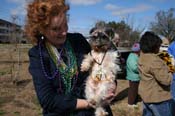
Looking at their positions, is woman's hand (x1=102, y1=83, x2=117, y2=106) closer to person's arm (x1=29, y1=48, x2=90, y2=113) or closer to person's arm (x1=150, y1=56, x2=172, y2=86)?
person's arm (x1=29, y1=48, x2=90, y2=113)

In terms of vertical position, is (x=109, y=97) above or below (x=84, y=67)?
below

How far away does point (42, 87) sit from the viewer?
210 cm

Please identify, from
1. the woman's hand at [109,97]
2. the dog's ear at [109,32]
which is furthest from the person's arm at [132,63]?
the woman's hand at [109,97]

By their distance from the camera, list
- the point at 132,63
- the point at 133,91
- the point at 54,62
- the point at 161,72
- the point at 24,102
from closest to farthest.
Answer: the point at 54,62 < the point at 161,72 < the point at 132,63 < the point at 133,91 < the point at 24,102

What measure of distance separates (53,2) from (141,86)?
9.67ft

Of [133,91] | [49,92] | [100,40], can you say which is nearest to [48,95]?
[49,92]

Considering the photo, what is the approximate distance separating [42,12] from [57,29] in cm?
15

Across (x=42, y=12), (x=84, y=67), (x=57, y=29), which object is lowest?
(x=84, y=67)

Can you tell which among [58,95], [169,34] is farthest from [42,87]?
[169,34]

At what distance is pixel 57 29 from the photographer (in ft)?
6.86

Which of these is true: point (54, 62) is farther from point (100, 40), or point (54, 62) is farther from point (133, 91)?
point (133, 91)

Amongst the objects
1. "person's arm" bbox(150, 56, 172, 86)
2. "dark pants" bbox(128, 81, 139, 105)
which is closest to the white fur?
"person's arm" bbox(150, 56, 172, 86)

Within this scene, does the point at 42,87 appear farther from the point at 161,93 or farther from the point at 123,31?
the point at 123,31

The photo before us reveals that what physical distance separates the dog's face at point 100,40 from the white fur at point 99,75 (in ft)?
0.14
